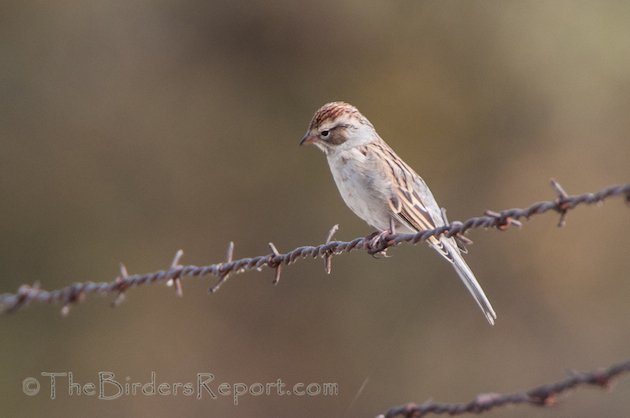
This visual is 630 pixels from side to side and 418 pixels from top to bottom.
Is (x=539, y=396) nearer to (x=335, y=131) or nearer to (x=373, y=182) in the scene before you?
(x=373, y=182)

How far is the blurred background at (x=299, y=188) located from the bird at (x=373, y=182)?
7368 millimetres

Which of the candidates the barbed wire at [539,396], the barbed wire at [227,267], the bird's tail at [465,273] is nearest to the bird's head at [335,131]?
the bird's tail at [465,273]

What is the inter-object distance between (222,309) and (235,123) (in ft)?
10.3

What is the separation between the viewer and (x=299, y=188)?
53.9 ft

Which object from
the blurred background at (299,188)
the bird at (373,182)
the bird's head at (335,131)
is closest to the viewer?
the bird at (373,182)

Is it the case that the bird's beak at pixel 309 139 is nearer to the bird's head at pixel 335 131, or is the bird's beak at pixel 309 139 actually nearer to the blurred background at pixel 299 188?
the bird's head at pixel 335 131

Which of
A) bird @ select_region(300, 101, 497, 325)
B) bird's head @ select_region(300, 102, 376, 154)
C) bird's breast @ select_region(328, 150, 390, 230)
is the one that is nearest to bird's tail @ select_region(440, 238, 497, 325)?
bird @ select_region(300, 101, 497, 325)

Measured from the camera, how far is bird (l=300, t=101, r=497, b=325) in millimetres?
6910

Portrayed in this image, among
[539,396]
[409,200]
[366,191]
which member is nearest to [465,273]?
[409,200]

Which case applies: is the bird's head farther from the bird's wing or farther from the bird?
the bird's wing

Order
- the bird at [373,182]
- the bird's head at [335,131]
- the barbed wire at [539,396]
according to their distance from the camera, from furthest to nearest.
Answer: the bird's head at [335,131], the bird at [373,182], the barbed wire at [539,396]

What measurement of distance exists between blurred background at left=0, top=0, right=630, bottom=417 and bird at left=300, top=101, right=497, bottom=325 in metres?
7.37

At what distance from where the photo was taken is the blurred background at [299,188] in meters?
15.2

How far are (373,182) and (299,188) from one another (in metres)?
9.52
